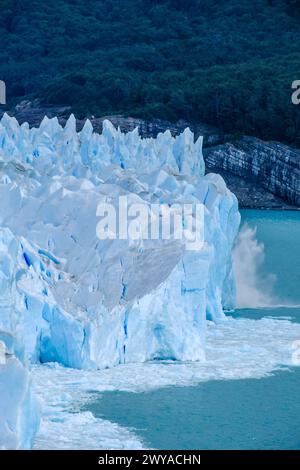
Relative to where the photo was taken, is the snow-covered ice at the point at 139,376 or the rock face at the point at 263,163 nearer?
the snow-covered ice at the point at 139,376

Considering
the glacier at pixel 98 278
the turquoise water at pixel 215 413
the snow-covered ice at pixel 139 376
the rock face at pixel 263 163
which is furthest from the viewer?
the rock face at pixel 263 163

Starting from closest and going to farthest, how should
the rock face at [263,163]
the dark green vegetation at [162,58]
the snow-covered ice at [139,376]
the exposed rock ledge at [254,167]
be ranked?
1. the snow-covered ice at [139,376]
2. the exposed rock ledge at [254,167]
3. the rock face at [263,163]
4. the dark green vegetation at [162,58]

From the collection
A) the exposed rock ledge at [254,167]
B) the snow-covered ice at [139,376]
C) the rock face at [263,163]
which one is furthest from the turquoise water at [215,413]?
the rock face at [263,163]

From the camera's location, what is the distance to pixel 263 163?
4344 centimetres

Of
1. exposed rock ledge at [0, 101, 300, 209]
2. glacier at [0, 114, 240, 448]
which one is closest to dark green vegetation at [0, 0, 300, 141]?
exposed rock ledge at [0, 101, 300, 209]

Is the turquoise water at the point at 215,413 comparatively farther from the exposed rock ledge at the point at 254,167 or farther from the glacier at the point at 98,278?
the exposed rock ledge at the point at 254,167

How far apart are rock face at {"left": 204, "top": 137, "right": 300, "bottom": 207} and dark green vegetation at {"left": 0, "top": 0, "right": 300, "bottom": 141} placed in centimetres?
322

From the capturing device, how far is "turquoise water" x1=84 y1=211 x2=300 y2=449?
11195 millimetres

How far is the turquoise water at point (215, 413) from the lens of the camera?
1120cm

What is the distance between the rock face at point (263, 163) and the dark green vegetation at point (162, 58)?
127 inches

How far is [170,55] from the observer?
5819cm

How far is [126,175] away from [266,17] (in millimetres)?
45765

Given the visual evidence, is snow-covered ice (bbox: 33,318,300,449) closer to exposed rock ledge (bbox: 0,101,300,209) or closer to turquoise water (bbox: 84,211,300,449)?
turquoise water (bbox: 84,211,300,449)

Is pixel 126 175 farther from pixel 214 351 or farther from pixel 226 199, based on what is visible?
pixel 214 351
